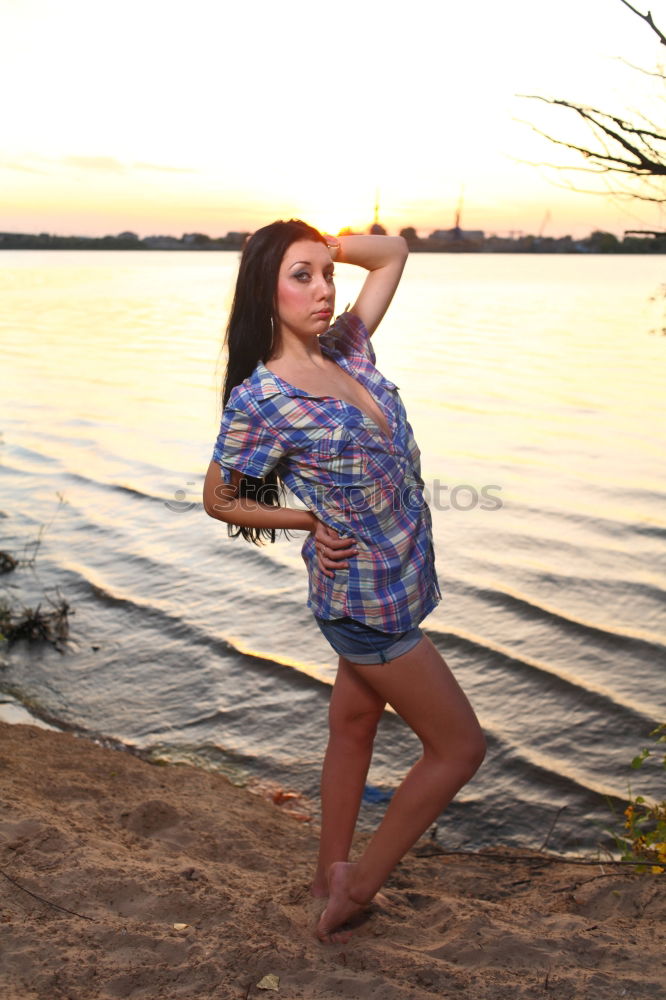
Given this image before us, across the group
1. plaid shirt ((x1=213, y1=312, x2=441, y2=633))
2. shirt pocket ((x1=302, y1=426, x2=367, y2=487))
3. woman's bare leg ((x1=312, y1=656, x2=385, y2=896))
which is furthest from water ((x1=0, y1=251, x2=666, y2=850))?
shirt pocket ((x1=302, y1=426, x2=367, y2=487))

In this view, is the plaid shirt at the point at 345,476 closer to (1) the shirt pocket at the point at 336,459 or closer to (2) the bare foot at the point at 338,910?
(1) the shirt pocket at the point at 336,459

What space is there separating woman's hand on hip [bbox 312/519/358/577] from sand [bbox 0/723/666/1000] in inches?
44.1

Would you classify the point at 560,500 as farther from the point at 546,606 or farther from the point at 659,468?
the point at 546,606

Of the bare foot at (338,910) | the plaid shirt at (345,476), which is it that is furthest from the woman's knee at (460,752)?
the bare foot at (338,910)

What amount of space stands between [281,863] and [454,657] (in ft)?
9.18

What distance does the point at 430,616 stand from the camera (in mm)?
6945

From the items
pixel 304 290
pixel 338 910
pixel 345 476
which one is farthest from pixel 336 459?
pixel 338 910

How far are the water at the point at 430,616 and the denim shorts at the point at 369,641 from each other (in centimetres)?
230

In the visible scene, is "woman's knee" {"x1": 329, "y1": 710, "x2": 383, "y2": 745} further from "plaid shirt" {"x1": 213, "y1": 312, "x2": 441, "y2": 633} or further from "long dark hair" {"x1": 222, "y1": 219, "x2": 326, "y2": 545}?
"long dark hair" {"x1": 222, "y1": 219, "x2": 326, "y2": 545}

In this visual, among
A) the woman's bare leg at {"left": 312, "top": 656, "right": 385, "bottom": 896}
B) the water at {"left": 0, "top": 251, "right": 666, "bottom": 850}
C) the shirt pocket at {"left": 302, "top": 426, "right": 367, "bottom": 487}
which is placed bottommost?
the water at {"left": 0, "top": 251, "right": 666, "bottom": 850}

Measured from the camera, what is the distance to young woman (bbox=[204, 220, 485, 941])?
99.5 inches

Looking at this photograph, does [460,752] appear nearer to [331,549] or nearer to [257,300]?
[331,549]

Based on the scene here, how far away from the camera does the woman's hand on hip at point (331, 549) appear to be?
2551mm

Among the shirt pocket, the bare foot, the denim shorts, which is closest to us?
the shirt pocket
